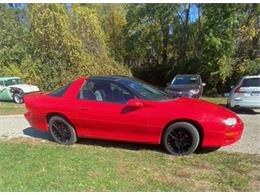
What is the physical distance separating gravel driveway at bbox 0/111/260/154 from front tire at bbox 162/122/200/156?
86 cm

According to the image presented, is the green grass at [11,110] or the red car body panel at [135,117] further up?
the red car body panel at [135,117]

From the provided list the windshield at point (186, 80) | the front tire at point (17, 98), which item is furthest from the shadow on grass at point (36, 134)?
the windshield at point (186, 80)

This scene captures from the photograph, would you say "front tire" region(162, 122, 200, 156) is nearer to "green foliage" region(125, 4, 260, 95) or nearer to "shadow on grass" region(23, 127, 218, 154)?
"shadow on grass" region(23, 127, 218, 154)

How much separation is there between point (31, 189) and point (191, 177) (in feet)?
7.20

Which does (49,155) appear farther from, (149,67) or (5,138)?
(149,67)

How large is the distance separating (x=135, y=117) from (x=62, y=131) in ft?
5.93

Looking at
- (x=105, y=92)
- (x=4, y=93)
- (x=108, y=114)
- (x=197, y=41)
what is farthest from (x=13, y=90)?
(x=197, y=41)

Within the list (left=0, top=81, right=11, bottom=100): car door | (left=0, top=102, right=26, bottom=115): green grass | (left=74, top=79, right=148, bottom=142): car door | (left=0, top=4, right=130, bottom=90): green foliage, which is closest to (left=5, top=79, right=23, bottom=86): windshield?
(left=0, top=81, right=11, bottom=100): car door

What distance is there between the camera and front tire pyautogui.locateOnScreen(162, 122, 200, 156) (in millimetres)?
6414

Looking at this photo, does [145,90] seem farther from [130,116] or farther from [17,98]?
[17,98]

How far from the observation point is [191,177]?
208 inches

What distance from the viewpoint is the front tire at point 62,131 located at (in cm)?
761

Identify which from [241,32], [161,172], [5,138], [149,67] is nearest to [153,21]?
[149,67]

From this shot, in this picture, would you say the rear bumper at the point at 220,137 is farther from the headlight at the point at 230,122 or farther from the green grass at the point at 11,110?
the green grass at the point at 11,110
